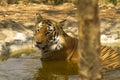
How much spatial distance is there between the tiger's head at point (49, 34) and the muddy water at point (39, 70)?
0.26 meters

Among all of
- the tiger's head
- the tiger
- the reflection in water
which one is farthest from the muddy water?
the tiger's head

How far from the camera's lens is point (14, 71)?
18.4 feet

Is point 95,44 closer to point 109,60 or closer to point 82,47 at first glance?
point 82,47

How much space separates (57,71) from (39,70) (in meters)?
0.26

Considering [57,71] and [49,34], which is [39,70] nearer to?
[57,71]

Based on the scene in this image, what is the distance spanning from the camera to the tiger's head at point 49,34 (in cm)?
569

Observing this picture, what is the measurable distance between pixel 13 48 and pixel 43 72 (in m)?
1.71

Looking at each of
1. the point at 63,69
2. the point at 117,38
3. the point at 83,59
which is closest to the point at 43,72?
the point at 63,69

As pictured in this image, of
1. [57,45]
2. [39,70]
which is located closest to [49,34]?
[57,45]

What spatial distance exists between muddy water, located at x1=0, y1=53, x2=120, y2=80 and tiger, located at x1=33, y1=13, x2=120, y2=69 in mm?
123

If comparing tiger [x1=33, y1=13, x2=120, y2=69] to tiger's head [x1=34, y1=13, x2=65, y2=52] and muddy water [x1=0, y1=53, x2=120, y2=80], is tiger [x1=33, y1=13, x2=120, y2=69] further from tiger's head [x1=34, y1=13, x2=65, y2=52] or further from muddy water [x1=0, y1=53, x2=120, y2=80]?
muddy water [x1=0, y1=53, x2=120, y2=80]

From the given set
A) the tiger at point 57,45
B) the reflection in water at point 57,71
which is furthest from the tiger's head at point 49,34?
the reflection in water at point 57,71

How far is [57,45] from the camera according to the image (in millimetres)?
5883

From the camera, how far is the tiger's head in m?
5.69
